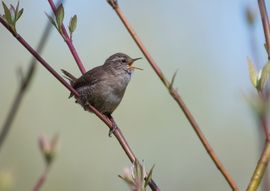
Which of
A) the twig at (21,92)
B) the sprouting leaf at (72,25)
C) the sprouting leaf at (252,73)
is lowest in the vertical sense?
the sprouting leaf at (252,73)

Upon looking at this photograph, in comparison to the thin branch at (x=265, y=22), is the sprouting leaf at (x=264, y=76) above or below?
below

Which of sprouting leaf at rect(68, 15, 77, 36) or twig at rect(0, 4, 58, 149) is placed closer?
twig at rect(0, 4, 58, 149)

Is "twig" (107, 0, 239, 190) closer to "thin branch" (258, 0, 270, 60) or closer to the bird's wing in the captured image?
"thin branch" (258, 0, 270, 60)

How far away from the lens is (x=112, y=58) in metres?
6.92

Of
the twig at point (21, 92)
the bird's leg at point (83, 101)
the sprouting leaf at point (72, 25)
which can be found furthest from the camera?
the bird's leg at point (83, 101)

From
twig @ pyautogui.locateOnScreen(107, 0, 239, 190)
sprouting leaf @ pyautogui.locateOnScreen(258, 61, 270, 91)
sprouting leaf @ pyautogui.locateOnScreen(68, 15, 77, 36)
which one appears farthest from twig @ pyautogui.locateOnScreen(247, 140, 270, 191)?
sprouting leaf @ pyautogui.locateOnScreen(68, 15, 77, 36)

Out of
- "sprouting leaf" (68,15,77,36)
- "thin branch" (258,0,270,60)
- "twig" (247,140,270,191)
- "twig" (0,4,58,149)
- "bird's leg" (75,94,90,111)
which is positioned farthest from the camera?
"bird's leg" (75,94,90,111)

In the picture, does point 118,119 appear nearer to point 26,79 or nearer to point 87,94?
point 87,94

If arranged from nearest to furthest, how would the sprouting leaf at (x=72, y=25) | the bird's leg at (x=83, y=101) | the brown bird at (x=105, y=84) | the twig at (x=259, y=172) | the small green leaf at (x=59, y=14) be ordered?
the twig at (x=259, y=172), the small green leaf at (x=59, y=14), the sprouting leaf at (x=72, y=25), the bird's leg at (x=83, y=101), the brown bird at (x=105, y=84)

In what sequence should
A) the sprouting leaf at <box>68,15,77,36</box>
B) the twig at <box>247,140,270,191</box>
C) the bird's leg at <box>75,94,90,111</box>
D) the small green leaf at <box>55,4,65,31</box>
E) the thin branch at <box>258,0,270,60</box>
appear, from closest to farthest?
the twig at <box>247,140,270,191</box>
the thin branch at <box>258,0,270,60</box>
the small green leaf at <box>55,4,65,31</box>
the sprouting leaf at <box>68,15,77,36</box>
the bird's leg at <box>75,94,90,111</box>

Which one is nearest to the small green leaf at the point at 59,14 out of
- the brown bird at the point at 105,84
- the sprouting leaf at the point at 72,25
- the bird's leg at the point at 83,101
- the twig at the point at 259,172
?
the sprouting leaf at the point at 72,25

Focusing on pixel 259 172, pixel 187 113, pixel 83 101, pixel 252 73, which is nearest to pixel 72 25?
pixel 252 73

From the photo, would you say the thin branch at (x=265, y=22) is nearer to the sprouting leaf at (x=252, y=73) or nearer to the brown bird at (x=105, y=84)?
the sprouting leaf at (x=252, y=73)

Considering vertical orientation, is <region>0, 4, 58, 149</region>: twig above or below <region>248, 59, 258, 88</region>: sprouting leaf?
above
